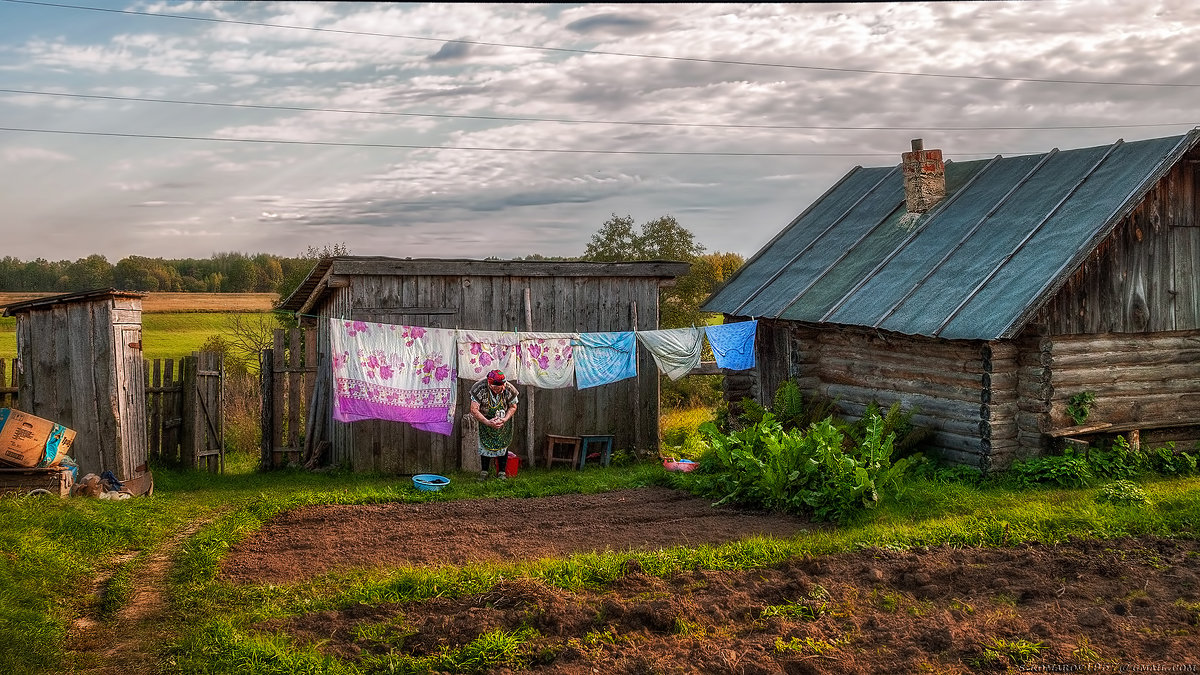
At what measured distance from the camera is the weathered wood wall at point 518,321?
1514 cm

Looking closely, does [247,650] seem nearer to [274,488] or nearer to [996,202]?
[274,488]

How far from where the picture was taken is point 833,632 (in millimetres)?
7320

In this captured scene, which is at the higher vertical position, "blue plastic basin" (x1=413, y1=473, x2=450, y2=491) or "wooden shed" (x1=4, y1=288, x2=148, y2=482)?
"wooden shed" (x1=4, y1=288, x2=148, y2=482)

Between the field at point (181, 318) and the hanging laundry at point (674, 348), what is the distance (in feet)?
60.2

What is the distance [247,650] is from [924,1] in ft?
33.3

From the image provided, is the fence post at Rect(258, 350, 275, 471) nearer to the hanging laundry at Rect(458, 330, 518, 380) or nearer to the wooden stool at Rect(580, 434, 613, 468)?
the hanging laundry at Rect(458, 330, 518, 380)

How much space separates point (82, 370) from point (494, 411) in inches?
225

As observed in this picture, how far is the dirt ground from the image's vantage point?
268 inches

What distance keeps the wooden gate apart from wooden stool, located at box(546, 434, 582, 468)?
17.7 ft

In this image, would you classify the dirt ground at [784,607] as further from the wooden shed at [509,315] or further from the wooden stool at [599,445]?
the wooden stool at [599,445]

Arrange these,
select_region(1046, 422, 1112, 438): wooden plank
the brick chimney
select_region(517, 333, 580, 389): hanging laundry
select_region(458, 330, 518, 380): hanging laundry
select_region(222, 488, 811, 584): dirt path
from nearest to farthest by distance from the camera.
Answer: select_region(222, 488, 811, 584): dirt path, select_region(1046, 422, 1112, 438): wooden plank, select_region(458, 330, 518, 380): hanging laundry, select_region(517, 333, 580, 389): hanging laundry, the brick chimney

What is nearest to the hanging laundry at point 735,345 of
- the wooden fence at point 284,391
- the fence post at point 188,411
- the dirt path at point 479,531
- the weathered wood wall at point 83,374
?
the dirt path at point 479,531

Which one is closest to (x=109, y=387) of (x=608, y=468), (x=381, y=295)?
(x=381, y=295)

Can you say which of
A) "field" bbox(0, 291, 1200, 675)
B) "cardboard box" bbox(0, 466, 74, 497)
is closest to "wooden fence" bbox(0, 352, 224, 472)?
"field" bbox(0, 291, 1200, 675)
